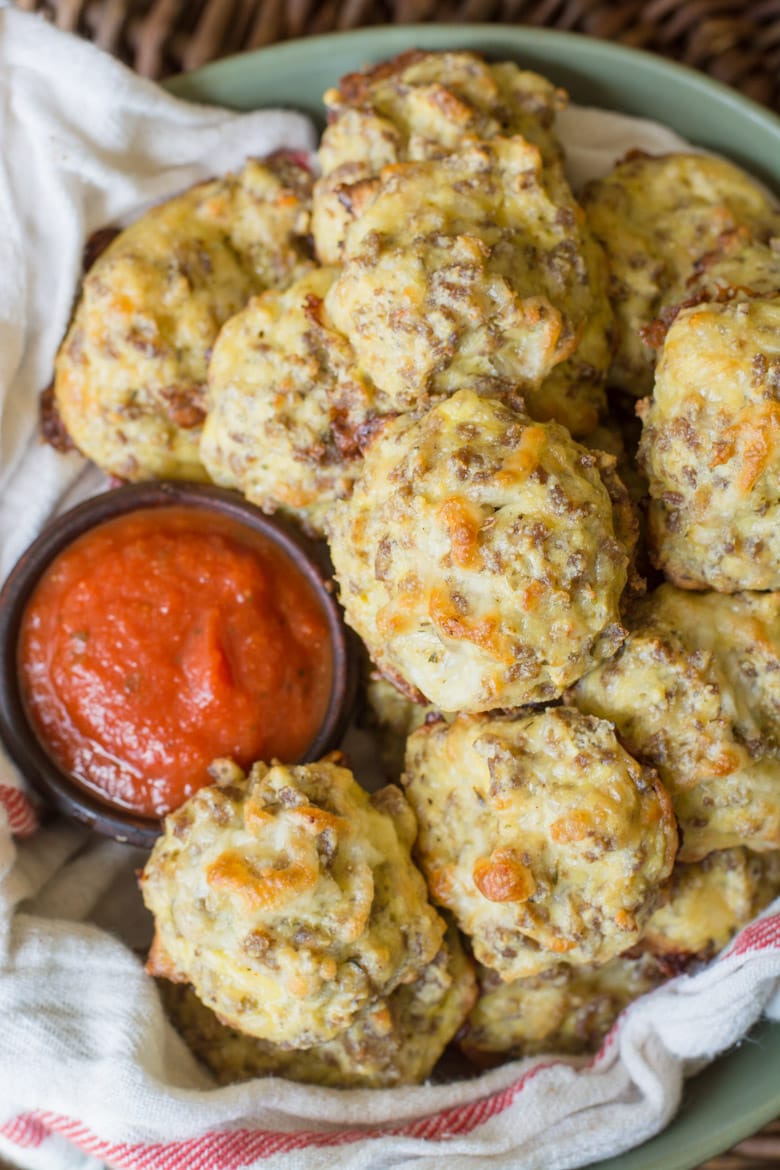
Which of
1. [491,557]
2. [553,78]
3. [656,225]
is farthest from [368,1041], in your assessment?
[553,78]

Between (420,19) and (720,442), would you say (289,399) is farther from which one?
(420,19)

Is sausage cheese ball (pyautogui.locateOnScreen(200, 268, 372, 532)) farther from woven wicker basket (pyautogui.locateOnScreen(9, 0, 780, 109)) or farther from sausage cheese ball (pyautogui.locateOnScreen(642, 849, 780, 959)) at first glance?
→ sausage cheese ball (pyautogui.locateOnScreen(642, 849, 780, 959))

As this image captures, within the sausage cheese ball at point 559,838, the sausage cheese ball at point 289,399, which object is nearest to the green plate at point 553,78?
the sausage cheese ball at point 289,399

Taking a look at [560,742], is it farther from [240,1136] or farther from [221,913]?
[240,1136]

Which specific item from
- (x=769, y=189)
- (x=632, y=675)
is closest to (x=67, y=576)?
(x=632, y=675)

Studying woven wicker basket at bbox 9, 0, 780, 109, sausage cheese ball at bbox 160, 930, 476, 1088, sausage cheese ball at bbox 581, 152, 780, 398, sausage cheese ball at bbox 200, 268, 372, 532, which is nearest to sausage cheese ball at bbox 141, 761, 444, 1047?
sausage cheese ball at bbox 160, 930, 476, 1088

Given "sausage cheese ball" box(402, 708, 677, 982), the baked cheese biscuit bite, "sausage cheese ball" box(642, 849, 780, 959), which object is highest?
the baked cheese biscuit bite

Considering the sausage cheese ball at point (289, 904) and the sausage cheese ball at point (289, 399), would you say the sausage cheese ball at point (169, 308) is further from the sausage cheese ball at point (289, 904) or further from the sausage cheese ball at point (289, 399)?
the sausage cheese ball at point (289, 904)
